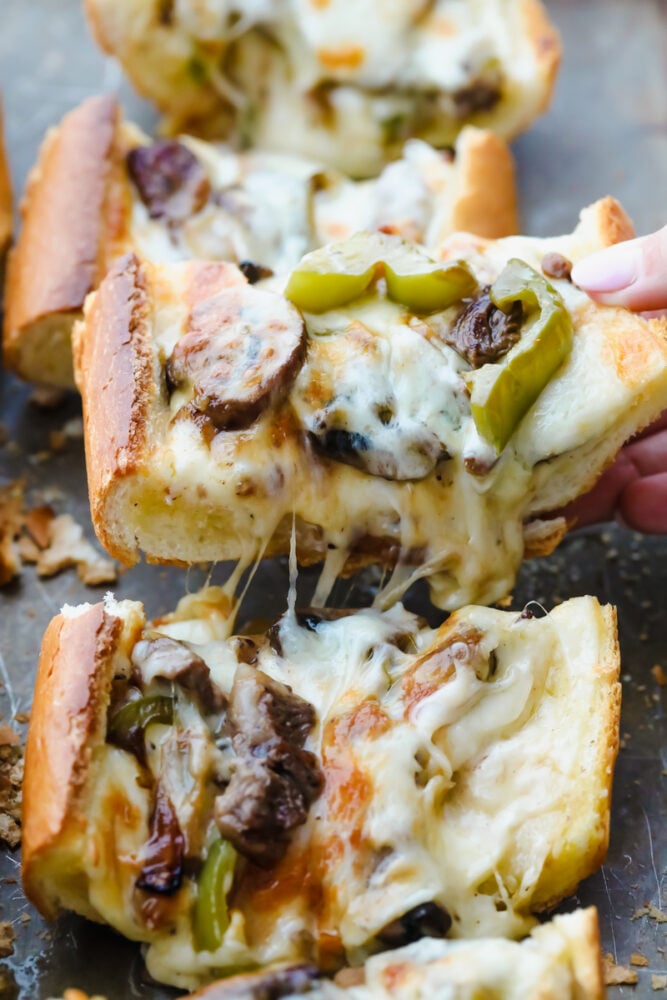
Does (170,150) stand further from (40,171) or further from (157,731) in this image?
(157,731)

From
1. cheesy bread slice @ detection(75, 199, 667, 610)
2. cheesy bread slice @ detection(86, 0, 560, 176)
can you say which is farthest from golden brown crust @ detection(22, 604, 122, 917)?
cheesy bread slice @ detection(86, 0, 560, 176)

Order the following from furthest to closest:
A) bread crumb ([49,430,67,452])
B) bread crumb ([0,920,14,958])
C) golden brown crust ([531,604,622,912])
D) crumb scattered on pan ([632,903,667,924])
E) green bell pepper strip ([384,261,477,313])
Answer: bread crumb ([49,430,67,452]), green bell pepper strip ([384,261,477,313]), crumb scattered on pan ([632,903,667,924]), bread crumb ([0,920,14,958]), golden brown crust ([531,604,622,912])

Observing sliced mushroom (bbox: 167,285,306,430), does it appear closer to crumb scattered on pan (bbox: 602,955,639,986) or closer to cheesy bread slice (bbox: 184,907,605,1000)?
cheesy bread slice (bbox: 184,907,605,1000)

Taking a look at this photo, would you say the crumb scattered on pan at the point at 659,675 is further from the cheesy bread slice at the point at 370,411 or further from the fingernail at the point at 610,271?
the fingernail at the point at 610,271

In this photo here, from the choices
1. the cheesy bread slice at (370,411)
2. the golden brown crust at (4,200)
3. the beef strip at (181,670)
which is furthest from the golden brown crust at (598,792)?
the golden brown crust at (4,200)

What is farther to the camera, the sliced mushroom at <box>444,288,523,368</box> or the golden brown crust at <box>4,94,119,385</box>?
the golden brown crust at <box>4,94,119,385</box>

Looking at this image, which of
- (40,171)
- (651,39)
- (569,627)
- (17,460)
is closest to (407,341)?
(569,627)
